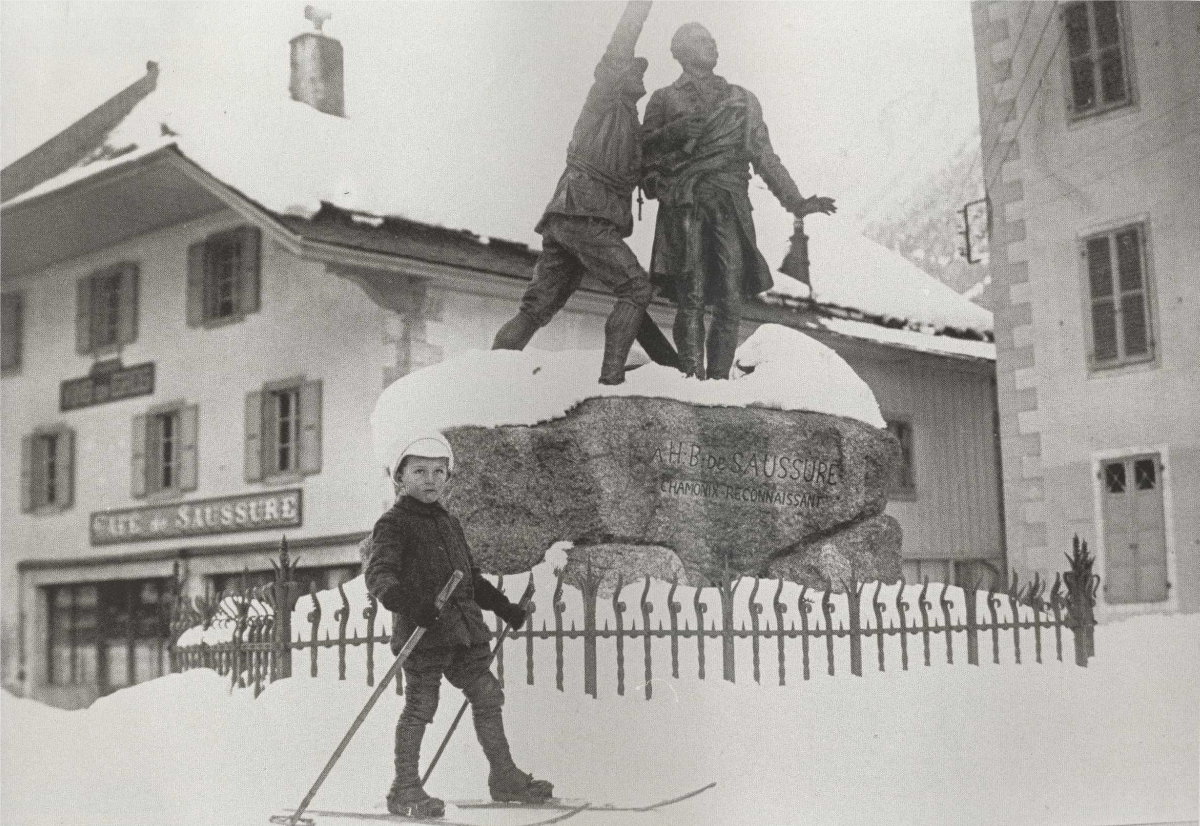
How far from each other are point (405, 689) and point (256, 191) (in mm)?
1913

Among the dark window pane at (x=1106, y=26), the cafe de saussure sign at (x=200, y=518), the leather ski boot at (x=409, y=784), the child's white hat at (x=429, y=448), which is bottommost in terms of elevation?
the leather ski boot at (x=409, y=784)

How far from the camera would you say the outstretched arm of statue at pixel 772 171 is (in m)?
6.24

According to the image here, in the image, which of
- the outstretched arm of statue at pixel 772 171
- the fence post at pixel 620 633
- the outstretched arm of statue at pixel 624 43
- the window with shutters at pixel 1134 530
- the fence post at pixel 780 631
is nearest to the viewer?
the fence post at pixel 620 633

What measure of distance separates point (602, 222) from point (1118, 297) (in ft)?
7.62

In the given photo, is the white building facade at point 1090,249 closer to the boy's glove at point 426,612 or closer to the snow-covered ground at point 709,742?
the snow-covered ground at point 709,742

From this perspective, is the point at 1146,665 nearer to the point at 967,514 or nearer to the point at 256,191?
the point at 967,514

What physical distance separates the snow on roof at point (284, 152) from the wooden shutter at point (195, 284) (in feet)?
0.94

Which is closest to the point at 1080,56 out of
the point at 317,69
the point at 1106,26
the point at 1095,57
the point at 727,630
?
the point at 1095,57

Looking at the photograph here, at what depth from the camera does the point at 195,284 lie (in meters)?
5.71

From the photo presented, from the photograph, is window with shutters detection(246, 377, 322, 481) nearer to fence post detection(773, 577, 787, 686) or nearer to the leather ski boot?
the leather ski boot

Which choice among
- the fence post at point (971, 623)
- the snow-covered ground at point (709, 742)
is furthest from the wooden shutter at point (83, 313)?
the fence post at point (971, 623)

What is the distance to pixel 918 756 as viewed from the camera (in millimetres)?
5938

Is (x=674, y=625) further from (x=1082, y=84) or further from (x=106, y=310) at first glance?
(x=1082, y=84)

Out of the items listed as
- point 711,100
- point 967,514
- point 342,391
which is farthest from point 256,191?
point 967,514
